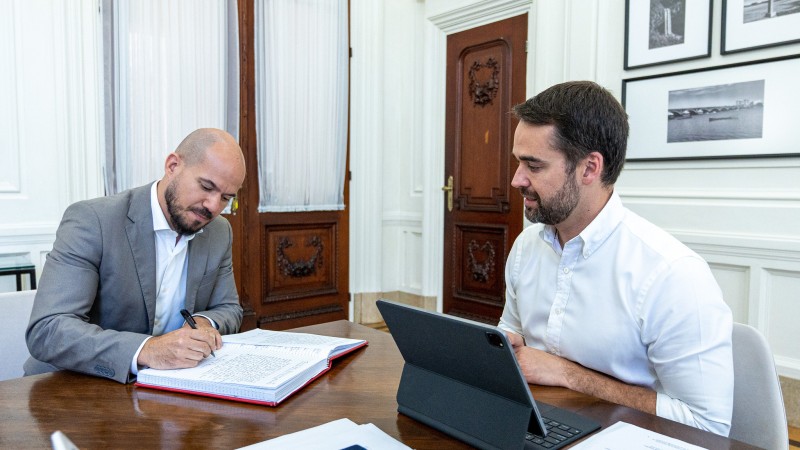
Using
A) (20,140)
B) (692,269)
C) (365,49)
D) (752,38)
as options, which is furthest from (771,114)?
(20,140)

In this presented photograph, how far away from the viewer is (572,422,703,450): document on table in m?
0.88

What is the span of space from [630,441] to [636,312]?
1.41 feet

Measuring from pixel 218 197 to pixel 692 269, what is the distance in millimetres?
1269

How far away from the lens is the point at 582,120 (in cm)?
139

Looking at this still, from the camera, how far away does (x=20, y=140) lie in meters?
3.22

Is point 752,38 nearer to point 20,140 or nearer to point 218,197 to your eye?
point 218,197

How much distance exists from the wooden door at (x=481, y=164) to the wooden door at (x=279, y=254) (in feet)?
3.19

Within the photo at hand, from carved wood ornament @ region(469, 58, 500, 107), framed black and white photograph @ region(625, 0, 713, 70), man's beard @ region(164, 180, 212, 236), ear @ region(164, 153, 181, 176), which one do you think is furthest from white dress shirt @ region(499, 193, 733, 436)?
carved wood ornament @ region(469, 58, 500, 107)

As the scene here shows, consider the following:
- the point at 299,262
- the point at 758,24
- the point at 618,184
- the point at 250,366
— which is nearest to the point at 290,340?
the point at 250,366

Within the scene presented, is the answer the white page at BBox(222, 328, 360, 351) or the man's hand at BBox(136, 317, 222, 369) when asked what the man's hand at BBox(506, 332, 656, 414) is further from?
the man's hand at BBox(136, 317, 222, 369)

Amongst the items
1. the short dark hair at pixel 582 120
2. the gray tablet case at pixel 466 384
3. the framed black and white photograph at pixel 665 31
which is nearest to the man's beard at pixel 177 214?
the gray tablet case at pixel 466 384

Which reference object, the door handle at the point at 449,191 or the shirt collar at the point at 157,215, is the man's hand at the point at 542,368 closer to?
the shirt collar at the point at 157,215

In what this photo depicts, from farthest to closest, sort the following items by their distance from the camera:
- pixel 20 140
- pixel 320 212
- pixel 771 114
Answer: pixel 320 212
pixel 20 140
pixel 771 114

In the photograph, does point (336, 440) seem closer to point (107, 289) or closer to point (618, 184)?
point (107, 289)
